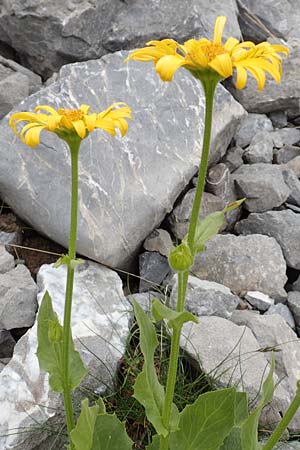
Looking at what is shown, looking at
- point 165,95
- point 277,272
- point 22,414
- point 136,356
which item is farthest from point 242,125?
point 22,414

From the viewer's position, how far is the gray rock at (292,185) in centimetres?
458

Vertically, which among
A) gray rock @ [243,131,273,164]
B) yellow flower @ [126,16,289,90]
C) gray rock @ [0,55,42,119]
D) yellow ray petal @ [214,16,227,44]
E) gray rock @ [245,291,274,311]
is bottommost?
gray rock @ [245,291,274,311]

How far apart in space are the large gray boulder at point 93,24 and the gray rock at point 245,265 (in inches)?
73.0

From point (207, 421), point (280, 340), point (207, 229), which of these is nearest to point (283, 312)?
point (280, 340)

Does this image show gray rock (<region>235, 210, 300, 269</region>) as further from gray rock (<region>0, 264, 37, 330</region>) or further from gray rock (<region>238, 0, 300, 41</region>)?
gray rock (<region>238, 0, 300, 41</region>)

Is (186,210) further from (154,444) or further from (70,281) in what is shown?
(70,281)

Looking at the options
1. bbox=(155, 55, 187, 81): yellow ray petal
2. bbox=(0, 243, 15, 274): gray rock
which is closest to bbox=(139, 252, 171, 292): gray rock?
bbox=(0, 243, 15, 274): gray rock

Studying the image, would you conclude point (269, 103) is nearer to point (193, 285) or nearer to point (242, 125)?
point (242, 125)

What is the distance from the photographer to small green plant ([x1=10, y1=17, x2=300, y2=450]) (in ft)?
5.60

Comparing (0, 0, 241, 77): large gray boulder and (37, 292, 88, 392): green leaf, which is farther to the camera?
(0, 0, 241, 77): large gray boulder

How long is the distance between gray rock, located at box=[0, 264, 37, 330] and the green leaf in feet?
3.92

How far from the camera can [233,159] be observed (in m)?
4.73

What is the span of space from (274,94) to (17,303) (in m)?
2.81

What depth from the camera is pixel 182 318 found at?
1830 mm
